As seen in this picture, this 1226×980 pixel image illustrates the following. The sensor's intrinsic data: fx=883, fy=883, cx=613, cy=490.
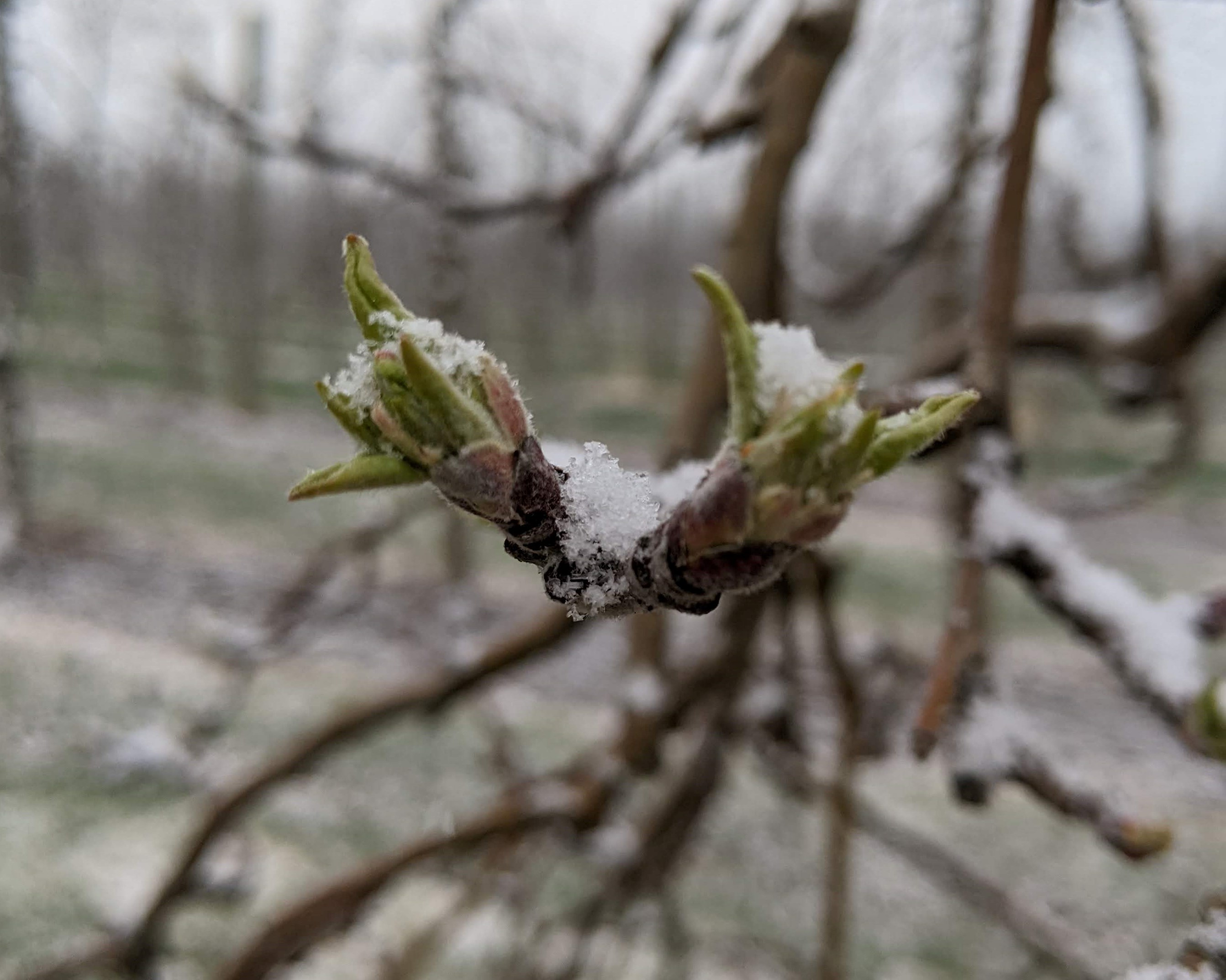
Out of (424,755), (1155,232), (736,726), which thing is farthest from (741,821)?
(1155,232)

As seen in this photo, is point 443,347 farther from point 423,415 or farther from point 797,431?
point 797,431

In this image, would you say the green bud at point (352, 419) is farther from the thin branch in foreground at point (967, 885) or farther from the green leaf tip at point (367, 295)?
the thin branch in foreground at point (967, 885)

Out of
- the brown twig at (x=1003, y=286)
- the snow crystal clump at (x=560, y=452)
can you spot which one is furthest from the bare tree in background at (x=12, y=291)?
the snow crystal clump at (x=560, y=452)

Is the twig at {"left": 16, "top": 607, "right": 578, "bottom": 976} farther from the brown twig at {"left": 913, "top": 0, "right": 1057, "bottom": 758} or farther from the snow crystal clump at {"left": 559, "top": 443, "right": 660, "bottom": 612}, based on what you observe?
the snow crystal clump at {"left": 559, "top": 443, "right": 660, "bottom": 612}

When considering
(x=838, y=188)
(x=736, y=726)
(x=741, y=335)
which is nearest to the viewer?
(x=741, y=335)

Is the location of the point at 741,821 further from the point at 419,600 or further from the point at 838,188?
the point at 838,188

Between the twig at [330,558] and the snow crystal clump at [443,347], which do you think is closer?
the snow crystal clump at [443,347]

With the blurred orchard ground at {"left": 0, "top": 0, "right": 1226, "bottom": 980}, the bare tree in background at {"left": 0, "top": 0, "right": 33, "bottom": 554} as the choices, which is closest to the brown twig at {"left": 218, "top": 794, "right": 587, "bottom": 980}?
the blurred orchard ground at {"left": 0, "top": 0, "right": 1226, "bottom": 980}
